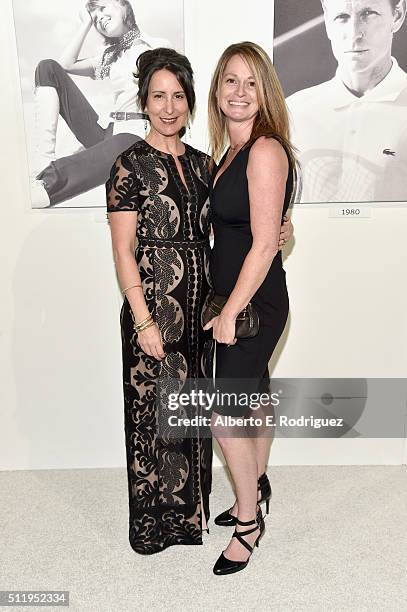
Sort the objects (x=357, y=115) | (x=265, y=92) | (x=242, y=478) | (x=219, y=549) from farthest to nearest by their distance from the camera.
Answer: (x=357, y=115) < (x=219, y=549) < (x=242, y=478) < (x=265, y=92)

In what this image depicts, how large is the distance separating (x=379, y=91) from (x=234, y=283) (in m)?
1.12

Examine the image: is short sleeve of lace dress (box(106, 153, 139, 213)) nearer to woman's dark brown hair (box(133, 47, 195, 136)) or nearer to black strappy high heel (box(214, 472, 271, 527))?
woman's dark brown hair (box(133, 47, 195, 136))

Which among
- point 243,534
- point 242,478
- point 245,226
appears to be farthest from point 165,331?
point 243,534

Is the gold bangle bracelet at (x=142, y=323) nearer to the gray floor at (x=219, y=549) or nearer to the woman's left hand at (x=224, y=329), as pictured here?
the woman's left hand at (x=224, y=329)

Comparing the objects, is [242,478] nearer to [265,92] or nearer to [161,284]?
[161,284]

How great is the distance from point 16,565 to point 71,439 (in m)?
0.73

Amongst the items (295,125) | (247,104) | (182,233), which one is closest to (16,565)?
(182,233)

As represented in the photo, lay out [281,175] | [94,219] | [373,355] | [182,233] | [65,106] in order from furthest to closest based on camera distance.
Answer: [373,355], [94,219], [65,106], [182,233], [281,175]

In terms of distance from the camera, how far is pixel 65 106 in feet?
7.73

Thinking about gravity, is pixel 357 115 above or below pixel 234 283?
above

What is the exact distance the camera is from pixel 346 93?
2.37m

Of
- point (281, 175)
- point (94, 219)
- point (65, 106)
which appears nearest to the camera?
point (281, 175)

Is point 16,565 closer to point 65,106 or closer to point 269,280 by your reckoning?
point 269,280

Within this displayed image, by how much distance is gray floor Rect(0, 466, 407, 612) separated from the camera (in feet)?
6.60
